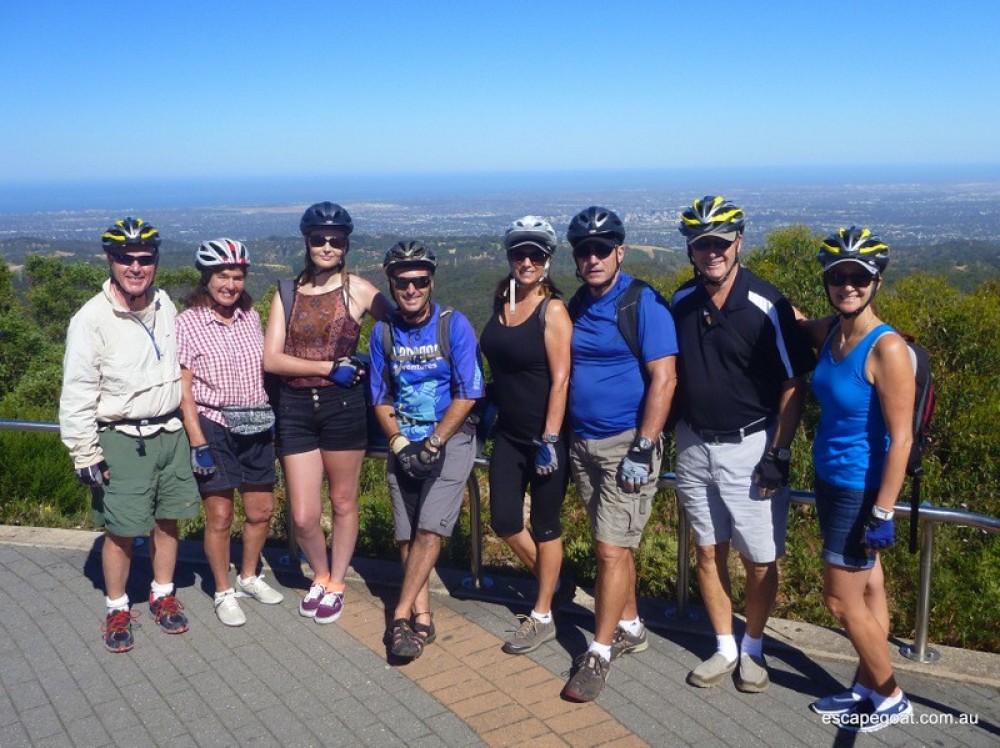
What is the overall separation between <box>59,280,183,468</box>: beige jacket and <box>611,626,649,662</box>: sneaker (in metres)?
2.48

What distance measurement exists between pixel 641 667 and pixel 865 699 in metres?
0.98

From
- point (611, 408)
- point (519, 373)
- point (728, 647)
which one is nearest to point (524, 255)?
point (519, 373)

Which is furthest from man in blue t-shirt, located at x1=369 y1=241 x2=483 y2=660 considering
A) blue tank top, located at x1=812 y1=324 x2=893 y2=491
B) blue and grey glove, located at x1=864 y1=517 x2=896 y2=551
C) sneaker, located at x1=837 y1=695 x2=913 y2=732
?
sneaker, located at x1=837 y1=695 x2=913 y2=732

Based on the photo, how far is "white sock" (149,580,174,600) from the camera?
478 centimetres

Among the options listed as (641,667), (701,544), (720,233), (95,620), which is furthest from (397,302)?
(95,620)

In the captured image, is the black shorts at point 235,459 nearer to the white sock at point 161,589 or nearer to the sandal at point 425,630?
the white sock at point 161,589

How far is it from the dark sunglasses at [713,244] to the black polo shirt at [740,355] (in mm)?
143

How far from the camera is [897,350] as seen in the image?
333 centimetres

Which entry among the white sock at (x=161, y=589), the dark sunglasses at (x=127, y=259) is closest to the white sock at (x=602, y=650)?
the white sock at (x=161, y=589)

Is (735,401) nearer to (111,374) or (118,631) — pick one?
(111,374)

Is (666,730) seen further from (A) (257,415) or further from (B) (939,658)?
(A) (257,415)

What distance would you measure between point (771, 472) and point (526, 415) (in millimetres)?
1127

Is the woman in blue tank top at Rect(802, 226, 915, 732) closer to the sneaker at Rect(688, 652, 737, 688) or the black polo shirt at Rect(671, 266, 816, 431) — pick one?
the black polo shirt at Rect(671, 266, 816, 431)

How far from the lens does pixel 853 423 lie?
11.4 feet
